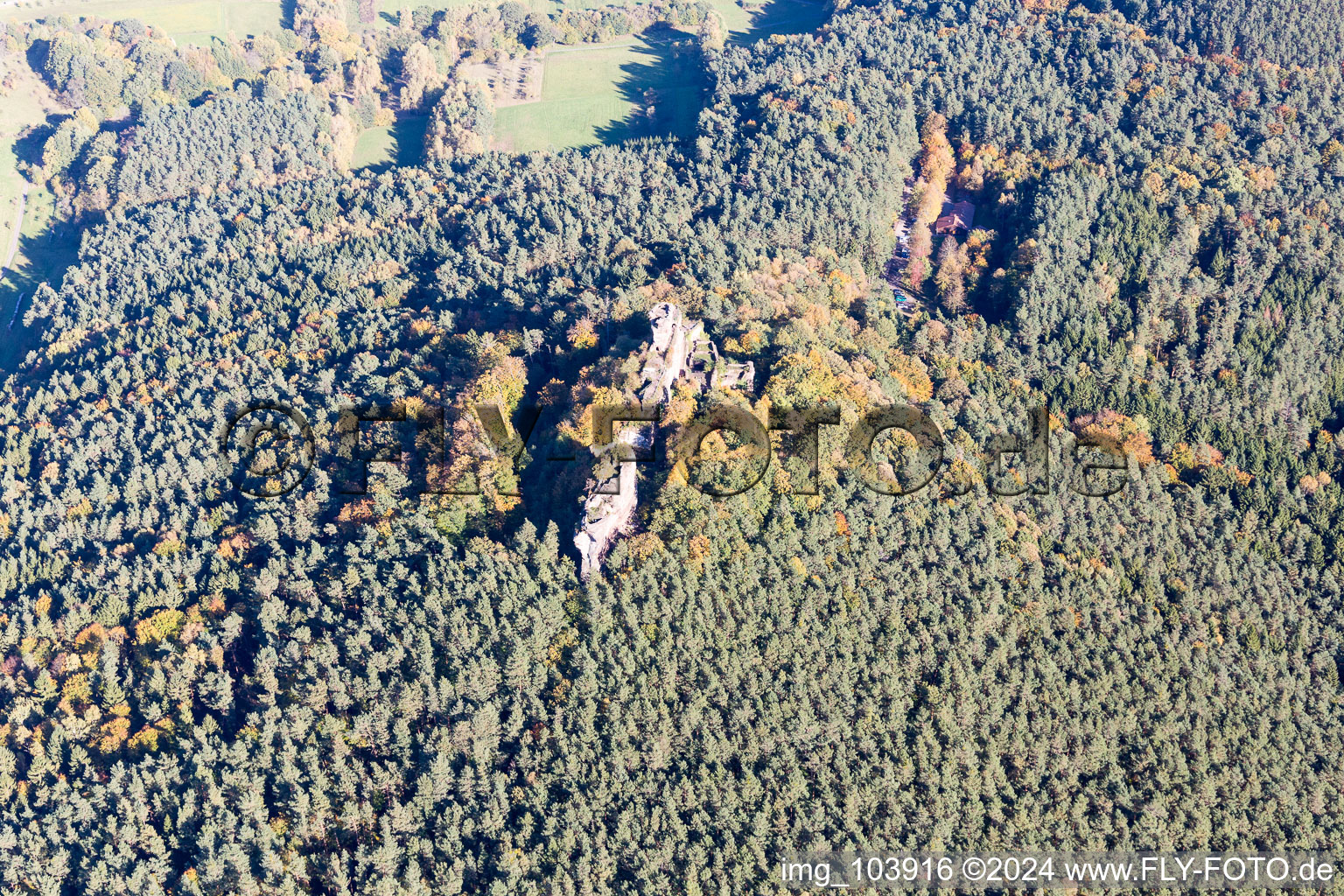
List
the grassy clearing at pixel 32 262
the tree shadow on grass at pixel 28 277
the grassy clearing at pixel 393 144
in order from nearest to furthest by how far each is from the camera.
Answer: the tree shadow on grass at pixel 28 277 < the grassy clearing at pixel 32 262 < the grassy clearing at pixel 393 144

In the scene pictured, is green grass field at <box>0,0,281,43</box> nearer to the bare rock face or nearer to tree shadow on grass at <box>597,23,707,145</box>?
tree shadow on grass at <box>597,23,707,145</box>

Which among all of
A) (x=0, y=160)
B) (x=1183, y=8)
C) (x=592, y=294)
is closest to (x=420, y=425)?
(x=592, y=294)

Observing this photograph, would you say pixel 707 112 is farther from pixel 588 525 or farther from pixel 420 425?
pixel 588 525

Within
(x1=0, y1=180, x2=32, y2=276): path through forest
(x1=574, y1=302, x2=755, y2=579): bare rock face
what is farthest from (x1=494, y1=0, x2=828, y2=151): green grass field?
Answer: (x1=0, y1=180, x2=32, y2=276): path through forest

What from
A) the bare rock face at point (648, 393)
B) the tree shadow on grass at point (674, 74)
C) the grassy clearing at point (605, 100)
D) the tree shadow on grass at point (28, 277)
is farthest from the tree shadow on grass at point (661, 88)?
the tree shadow on grass at point (28, 277)

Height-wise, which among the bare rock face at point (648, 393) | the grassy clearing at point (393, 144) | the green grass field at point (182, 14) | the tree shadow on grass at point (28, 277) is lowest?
the tree shadow on grass at point (28, 277)

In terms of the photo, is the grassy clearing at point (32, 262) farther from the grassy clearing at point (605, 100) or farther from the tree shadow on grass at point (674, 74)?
the tree shadow on grass at point (674, 74)

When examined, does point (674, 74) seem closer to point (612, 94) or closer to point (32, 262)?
point (612, 94)

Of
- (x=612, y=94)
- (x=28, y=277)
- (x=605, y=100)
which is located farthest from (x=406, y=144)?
(x=28, y=277)
